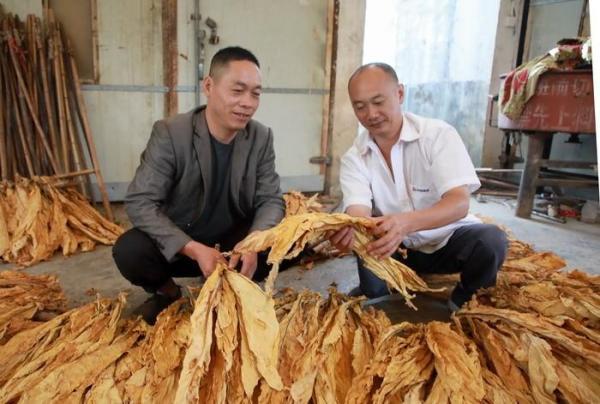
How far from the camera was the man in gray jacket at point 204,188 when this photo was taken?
2443 millimetres

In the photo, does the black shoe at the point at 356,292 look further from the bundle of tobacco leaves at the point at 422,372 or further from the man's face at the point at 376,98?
the bundle of tobacco leaves at the point at 422,372

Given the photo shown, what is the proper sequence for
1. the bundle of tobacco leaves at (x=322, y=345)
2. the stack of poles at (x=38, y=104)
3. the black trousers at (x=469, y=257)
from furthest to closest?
1. the stack of poles at (x=38, y=104)
2. the black trousers at (x=469, y=257)
3. the bundle of tobacco leaves at (x=322, y=345)

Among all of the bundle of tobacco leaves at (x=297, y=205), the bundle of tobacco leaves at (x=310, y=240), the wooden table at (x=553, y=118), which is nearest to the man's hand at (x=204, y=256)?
the bundle of tobacco leaves at (x=310, y=240)

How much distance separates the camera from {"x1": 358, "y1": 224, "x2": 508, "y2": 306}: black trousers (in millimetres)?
2586

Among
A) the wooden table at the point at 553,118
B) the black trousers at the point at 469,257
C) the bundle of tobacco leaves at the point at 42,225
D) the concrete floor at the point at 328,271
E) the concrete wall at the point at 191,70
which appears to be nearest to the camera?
the black trousers at the point at 469,257

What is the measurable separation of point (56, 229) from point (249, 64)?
8.82 feet

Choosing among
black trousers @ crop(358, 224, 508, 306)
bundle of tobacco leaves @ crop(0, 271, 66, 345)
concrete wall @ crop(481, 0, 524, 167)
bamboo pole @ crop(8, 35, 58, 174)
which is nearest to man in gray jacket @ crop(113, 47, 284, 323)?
bundle of tobacco leaves @ crop(0, 271, 66, 345)

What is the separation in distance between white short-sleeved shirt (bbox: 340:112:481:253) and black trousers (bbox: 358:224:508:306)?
7cm

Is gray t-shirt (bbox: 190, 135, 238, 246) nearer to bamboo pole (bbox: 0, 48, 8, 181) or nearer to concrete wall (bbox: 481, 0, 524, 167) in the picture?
bamboo pole (bbox: 0, 48, 8, 181)

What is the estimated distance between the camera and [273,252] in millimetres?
1549

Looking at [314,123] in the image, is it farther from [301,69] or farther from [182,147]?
[182,147]

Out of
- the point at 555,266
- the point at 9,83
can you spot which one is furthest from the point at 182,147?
the point at 9,83

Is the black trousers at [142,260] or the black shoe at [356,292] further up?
the black trousers at [142,260]

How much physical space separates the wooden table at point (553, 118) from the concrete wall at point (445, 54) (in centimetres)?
292
